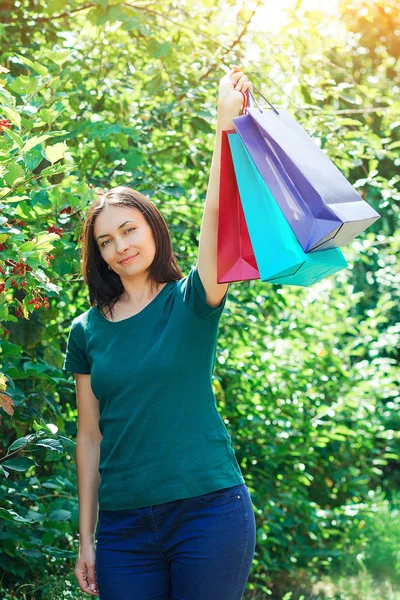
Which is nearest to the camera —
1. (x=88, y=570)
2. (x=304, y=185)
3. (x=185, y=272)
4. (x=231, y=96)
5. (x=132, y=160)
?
(x=304, y=185)

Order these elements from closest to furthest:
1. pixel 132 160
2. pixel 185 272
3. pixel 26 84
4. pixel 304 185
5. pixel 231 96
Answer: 1. pixel 304 185
2. pixel 231 96
3. pixel 26 84
4. pixel 132 160
5. pixel 185 272

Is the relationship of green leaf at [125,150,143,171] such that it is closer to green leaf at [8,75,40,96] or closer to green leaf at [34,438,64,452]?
green leaf at [8,75,40,96]

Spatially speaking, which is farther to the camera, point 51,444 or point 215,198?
point 51,444

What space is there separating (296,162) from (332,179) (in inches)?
3.4

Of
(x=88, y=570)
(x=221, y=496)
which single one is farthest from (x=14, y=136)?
(x=88, y=570)

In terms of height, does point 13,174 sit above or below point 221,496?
above

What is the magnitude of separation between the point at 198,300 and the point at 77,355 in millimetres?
383

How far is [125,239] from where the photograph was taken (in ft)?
6.43

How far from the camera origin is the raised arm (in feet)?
5.81

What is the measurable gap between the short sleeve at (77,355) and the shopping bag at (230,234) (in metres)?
0.44

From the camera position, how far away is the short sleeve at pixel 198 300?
5.98 feet

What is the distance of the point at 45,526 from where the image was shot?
8.63 ft

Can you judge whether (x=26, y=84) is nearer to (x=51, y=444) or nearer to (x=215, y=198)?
(x=215, y=198)

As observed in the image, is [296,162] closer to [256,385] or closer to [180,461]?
[180,461]
